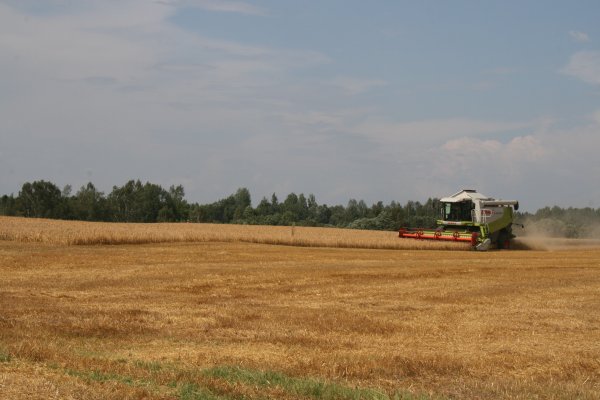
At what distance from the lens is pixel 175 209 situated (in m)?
114

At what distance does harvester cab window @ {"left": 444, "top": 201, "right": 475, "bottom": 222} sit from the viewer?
3975 cm

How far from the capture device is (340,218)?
128 m

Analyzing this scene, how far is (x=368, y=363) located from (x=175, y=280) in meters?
12.1

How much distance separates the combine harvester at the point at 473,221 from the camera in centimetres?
3828

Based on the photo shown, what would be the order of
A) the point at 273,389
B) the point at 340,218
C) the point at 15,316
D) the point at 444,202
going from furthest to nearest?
the point at 340,218 → the point at 444,202 → the point at 15,316 → the point at 273,389

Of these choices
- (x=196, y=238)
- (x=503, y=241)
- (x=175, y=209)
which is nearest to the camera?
(x=196, y=238)

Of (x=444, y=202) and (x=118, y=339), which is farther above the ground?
(x=444, y=202)

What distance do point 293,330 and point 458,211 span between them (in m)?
28.5

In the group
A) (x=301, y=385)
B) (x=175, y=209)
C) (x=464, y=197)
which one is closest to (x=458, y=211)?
(x=464, y=197)

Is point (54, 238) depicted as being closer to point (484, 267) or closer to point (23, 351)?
point (484, 267)

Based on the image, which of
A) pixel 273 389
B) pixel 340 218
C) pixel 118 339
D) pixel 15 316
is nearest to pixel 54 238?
pixel 15 316

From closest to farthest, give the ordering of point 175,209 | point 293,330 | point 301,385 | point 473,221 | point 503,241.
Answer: point 301,385 → point 293,330 → point 473,221 → point 503,241 → point 175,209

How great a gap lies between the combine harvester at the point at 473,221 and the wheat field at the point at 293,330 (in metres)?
11.4

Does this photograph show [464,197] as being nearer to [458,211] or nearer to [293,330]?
[458,211]
